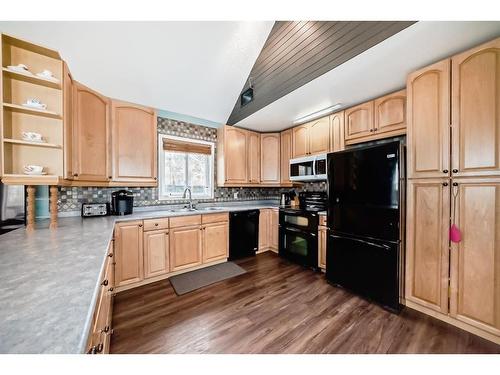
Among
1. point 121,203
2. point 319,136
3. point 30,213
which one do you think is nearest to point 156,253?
point 121,203

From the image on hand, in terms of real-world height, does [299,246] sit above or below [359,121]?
below

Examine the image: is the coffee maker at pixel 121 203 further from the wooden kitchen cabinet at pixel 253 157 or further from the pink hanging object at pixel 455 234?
the pink hanging object at pixel 455 234

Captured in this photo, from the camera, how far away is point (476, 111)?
4.81 feet

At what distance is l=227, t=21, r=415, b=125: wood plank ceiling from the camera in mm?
1484

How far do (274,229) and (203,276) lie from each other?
144cm

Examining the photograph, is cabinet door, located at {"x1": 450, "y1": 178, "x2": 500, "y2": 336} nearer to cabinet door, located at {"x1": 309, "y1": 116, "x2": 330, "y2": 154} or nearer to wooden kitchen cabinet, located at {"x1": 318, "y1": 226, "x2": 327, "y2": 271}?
wooden kitchen cabinet, located at {"x1": 318, "y1": 226, "x2": 327, "y2": 271}

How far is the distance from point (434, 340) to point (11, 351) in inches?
93.3

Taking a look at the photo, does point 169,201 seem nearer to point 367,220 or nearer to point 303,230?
point 303,230

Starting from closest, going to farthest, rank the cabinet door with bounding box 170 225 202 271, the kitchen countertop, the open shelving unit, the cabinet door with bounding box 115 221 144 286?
the kitchen countertop < the open shelving unit < the cabinet door with bounding box 115 221 144 286 < the cabinet door with bounding box 170 225 202 271

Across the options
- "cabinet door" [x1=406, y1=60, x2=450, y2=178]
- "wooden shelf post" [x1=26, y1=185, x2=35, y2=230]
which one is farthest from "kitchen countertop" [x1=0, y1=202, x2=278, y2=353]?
"cabinet door" [x1=406, y1=60, x2=450, y2=178]

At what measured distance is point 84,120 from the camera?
6.63ft

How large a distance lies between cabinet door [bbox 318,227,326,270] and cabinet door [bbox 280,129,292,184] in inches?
47.3
